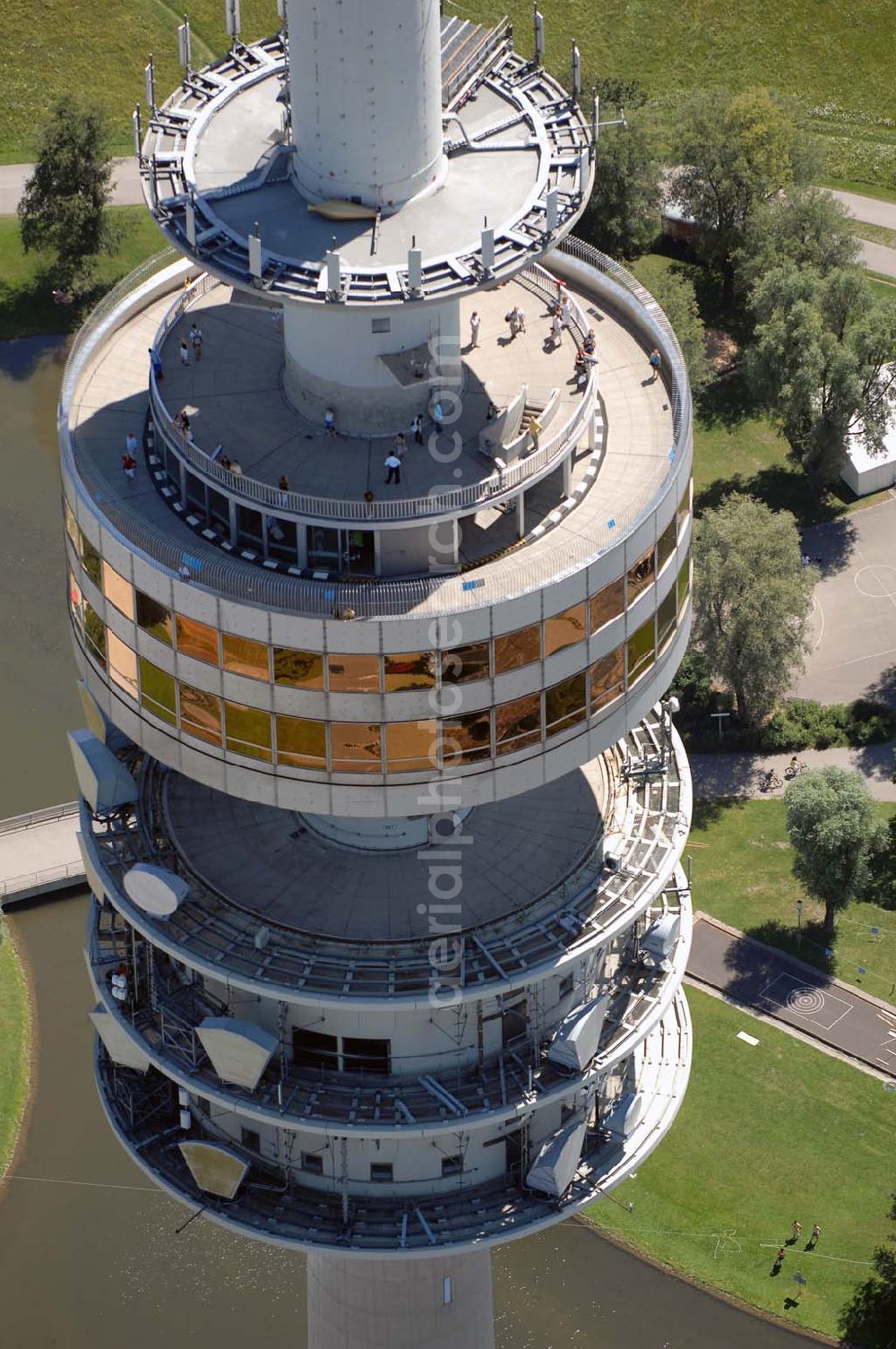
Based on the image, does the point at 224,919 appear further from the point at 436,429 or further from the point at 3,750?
the point at 3,750

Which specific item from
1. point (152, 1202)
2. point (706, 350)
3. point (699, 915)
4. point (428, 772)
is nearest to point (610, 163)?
point (706, 350)

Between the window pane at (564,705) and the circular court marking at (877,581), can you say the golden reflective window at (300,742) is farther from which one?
the circular court marking at (877,581)

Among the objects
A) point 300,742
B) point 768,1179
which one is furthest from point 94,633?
point 768,1179

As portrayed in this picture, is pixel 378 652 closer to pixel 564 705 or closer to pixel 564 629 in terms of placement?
pixel 564 629

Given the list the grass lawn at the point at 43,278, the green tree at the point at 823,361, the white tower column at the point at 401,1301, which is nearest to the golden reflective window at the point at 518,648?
the white tower column at the point at 401,1301

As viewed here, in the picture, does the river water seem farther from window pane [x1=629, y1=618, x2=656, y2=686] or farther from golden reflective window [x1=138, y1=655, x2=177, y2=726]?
window pane [x1=629, y1=618, x2=656, y2=686]

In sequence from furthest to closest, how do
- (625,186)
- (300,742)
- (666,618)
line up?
1. (625,186)
2. (666,618)
3. (300,742)
